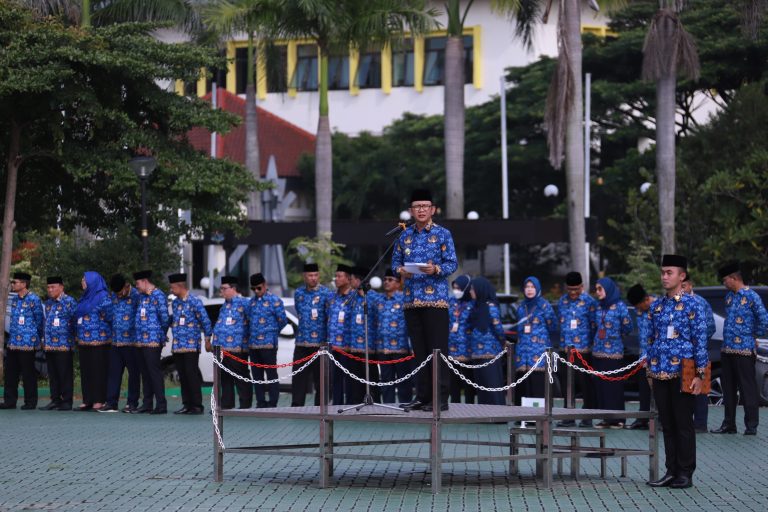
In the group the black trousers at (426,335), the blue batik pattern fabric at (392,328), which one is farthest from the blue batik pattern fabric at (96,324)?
the black trousers at (426,335)

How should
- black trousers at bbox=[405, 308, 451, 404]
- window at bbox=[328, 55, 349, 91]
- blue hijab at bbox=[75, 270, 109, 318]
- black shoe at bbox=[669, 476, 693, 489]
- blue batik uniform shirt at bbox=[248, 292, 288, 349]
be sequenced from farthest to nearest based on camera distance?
1. window at bbox=[328, 55, 349, 91]
2. blue hijab at bbox=[75, 270, 109, 318]
3. blue batik uniform shirt at bbox=[248, 292, 288, 349]
4. black trousers at bbox=[405, 308, 451, 404]
5. black shoe at bbox=[669, 476, 693, 489]

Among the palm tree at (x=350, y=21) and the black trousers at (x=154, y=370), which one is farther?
the palm tree at (x=350, y=21)

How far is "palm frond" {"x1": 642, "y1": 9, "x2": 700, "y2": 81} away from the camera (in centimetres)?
3372

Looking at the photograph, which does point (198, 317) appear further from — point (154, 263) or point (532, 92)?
point (532, 92)

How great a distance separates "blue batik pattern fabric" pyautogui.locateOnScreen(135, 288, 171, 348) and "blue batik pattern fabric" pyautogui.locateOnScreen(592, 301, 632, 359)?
6228mm

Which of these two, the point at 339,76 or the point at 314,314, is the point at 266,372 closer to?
the point at 314,314

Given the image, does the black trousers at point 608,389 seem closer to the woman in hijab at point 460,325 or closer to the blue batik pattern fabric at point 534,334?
the blue batik pattern fabric at point 534,334

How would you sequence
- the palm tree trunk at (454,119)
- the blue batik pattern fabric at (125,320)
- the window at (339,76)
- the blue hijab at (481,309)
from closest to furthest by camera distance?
the blue hijab at (481,309), the blue batik pattern fabric at (125,320), the palm tree trunk at (454,119), the window at (339,76)

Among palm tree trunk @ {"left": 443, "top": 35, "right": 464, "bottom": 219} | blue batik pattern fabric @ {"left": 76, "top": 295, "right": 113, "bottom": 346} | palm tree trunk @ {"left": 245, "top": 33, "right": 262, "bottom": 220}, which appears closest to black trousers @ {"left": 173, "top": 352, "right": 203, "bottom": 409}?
blue batik pattern fabric @ {"left": 76, "top": 295, "right": 113, "bottom": 346}

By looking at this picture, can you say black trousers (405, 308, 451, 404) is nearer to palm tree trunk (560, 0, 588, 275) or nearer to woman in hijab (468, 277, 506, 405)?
woman in hijab (468, 277, 506, 405)

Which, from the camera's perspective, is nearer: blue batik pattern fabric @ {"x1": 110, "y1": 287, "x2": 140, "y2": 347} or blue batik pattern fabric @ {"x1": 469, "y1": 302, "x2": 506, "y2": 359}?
blue batik pattern fabric @ {"x1": 469, "y1": 302, "x2": 506, "y2": 359}

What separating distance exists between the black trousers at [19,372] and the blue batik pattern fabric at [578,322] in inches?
314

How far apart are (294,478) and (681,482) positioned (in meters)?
3.58

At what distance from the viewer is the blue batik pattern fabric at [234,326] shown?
21.3 metres
